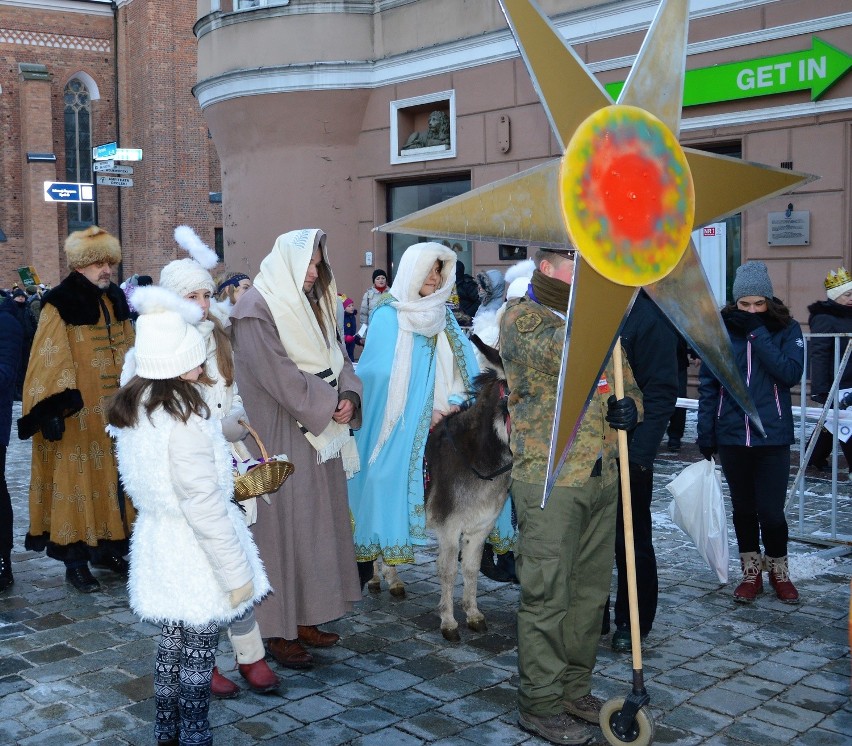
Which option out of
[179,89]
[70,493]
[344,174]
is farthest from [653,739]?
[179,89]

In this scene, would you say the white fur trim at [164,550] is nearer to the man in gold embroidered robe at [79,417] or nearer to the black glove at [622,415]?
the black glove at [622,415]

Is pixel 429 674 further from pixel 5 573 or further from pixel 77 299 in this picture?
pixel 77 299

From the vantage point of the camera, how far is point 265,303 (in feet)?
16.5

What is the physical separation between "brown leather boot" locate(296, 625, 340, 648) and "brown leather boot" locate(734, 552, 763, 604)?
2.34 metres

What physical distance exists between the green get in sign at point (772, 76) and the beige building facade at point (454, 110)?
0.06ft

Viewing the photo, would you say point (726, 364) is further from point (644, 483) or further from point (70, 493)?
point (70, 493)

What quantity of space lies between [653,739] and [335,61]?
14.6 meters

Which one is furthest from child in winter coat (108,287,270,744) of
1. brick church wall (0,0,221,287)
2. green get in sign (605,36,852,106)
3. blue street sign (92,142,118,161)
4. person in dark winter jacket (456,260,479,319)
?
brick church wall (0,0,221,287)

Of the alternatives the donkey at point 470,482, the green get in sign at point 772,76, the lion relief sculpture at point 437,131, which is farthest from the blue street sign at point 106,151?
the donkey at point 470,482

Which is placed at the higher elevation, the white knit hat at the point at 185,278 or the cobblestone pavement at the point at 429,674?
the white knit hat at the point at 185,278

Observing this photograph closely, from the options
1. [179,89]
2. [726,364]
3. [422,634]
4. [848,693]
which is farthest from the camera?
[179,89]

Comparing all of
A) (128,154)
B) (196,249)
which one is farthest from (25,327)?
Result: (196,249)

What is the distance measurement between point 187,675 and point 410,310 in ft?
8.28

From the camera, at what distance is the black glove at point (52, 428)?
6.15 metres
